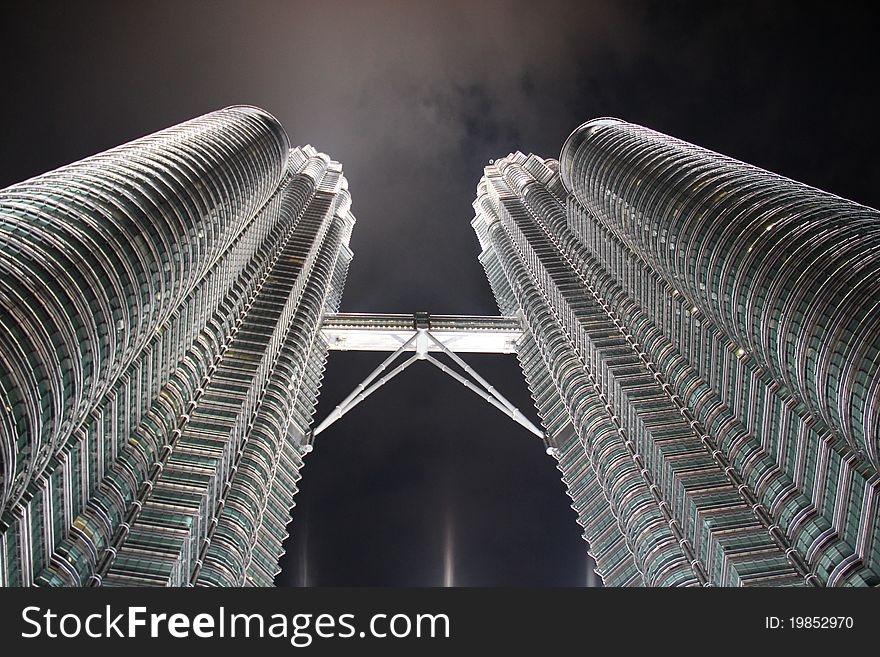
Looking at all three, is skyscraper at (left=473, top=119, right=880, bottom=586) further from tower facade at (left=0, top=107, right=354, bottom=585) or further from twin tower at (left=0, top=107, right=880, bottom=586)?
tower facade at (left=0, top=107, right=354, bottom=585)

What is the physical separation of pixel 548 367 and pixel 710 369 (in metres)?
42.4

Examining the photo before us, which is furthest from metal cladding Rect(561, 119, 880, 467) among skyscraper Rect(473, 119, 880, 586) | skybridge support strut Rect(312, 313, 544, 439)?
skybridge support strut Rect(312, 313, 544, 439)

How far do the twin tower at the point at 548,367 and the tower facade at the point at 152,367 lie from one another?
Result: 322 mm

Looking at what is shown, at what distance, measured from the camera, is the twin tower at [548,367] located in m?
65.9

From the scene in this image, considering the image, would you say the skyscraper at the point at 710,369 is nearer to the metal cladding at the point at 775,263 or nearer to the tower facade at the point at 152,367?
the metal cladding at the point at 775,263

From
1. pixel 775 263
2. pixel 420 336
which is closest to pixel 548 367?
pixel 420 336

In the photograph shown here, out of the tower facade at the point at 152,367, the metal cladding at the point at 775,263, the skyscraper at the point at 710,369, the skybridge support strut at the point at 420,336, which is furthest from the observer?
the skybridge support strut at the point at 420,336

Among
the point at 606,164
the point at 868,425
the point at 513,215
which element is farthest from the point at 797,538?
the point at 513,215

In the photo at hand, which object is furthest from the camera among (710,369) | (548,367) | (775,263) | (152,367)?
(548,367)

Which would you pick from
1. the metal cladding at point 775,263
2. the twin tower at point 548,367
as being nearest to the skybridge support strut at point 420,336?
the twin tower at point 548,367

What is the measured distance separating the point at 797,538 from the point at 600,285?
65.6 meters

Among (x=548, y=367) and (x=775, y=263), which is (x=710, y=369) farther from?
(x=548, y=367)

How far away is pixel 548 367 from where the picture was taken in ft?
476

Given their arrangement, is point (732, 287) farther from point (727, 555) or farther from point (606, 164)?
point (606, 164)
